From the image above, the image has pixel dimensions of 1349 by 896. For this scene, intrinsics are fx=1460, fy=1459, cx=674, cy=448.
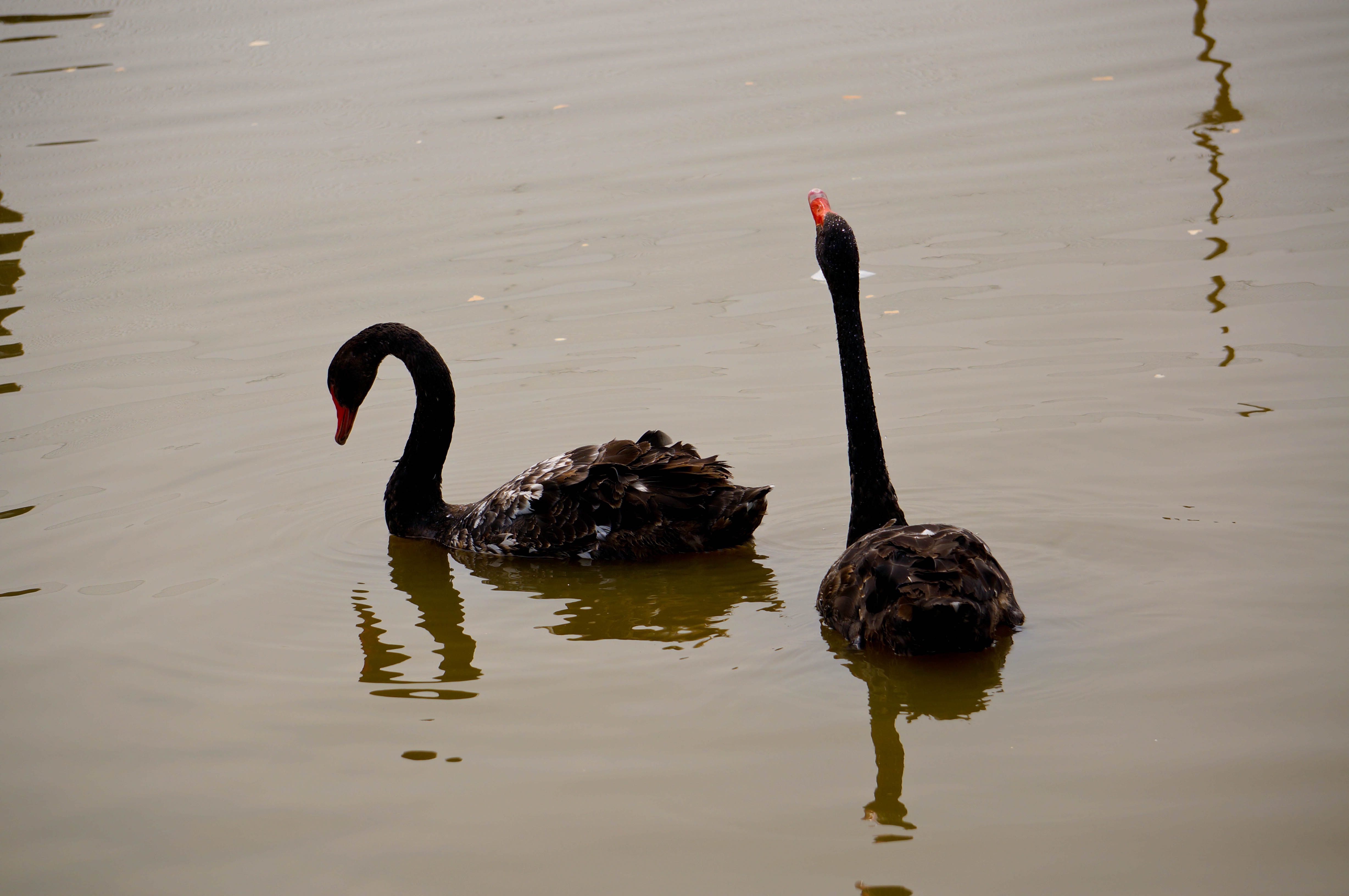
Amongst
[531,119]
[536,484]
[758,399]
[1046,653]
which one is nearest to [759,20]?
[531,119]

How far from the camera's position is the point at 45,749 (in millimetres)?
4695

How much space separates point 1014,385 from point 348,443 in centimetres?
331

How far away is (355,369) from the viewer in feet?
21.9

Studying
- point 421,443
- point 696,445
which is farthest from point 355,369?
point 696,445

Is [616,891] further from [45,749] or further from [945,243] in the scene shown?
[945,243]

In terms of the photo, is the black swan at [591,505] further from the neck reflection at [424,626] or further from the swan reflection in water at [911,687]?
the swan reflection in water at [911,687]

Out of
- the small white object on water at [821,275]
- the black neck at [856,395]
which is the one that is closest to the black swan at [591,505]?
the black neck at [856,395]

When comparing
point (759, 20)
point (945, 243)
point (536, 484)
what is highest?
point (759, 20)

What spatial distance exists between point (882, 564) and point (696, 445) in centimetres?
239

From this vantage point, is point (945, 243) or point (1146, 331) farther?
point (945, 243)

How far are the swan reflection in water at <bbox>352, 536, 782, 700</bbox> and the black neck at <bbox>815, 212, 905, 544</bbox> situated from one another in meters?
0.49

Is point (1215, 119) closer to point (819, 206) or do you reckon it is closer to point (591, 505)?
point (819, 206)

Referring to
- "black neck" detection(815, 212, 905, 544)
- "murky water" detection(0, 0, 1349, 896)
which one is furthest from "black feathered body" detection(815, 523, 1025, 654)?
"black neck" detection(815, 212, 905, 544)

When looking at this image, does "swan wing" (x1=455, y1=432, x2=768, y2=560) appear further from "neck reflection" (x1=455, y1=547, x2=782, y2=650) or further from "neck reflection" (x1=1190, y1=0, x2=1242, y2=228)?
"neck reflection" (x1=1190, y1=0, x2=1242, y2=228)
